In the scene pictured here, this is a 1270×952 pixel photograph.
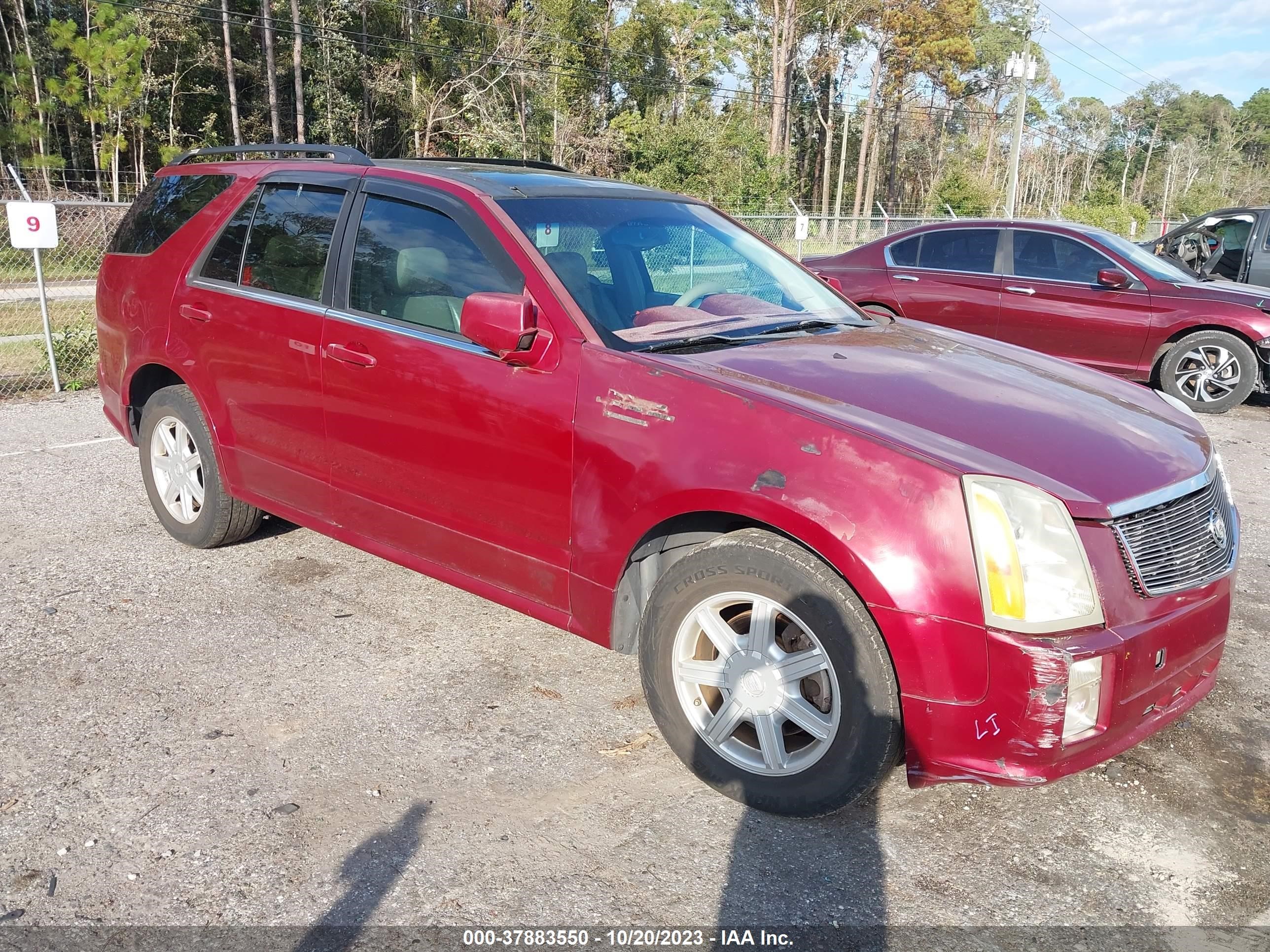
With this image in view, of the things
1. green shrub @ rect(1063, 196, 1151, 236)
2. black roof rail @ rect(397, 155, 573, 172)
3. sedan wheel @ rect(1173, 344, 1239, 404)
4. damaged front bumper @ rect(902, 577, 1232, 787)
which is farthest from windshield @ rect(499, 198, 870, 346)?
green shrub @ rect(1063, 196, 1151, 236)

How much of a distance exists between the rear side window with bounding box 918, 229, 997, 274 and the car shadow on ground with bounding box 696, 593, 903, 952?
7753mm

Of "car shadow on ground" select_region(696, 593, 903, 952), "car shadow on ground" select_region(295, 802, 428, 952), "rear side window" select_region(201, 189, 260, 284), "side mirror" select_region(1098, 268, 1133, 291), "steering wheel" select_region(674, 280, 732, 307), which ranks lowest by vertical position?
"car shadow on ground" select_region(696, 593, 903, 952)

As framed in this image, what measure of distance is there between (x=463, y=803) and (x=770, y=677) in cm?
98

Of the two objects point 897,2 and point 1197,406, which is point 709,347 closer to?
point 1197,406

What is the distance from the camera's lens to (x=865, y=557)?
8.52ft

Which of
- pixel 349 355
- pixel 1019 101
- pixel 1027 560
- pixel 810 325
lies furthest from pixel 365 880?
pixel 1019 101

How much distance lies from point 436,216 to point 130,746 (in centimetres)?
211

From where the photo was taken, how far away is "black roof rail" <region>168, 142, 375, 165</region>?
429 cm

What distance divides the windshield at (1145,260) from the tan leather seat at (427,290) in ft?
25.3

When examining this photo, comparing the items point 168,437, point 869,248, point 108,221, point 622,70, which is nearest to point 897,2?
point 622,70

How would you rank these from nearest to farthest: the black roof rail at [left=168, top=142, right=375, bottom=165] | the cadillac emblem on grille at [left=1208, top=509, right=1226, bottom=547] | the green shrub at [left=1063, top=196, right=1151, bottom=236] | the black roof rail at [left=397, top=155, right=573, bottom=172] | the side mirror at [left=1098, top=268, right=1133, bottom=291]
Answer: the cadillac emblem on grille at [left=1208, top=509, right=1226, bottom=547]
the black roof rail at [left=168, top=142, right=375, bottom=165]
the black roof rail at [left=397, top=155, right=573, bottom=172]
the side mirror at [left=1098, top=268, right=1133, bottom=291]
the green shrub at [left=1063, top=196, right=1151, bottom=236]

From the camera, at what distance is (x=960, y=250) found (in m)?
9.77

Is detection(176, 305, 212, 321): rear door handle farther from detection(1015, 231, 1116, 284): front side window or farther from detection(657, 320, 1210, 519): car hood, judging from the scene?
detection(1015, 231, 1116, 284): front side window

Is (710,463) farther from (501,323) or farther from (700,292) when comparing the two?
(700,292)
